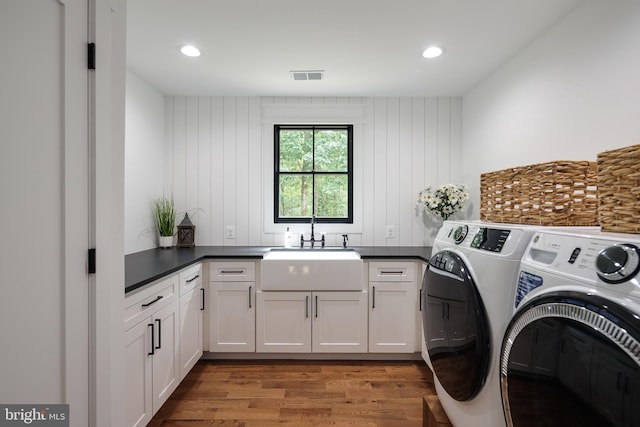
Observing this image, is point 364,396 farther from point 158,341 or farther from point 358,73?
point 358,73

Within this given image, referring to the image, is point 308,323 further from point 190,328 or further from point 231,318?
point 190,328

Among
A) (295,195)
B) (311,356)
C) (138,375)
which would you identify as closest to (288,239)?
(295,195)

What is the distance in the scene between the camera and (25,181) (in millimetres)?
884

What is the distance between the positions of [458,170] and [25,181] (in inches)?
122

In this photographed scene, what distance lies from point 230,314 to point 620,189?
2.45 metres

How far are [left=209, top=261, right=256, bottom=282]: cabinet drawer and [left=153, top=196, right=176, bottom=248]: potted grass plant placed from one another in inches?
25.4

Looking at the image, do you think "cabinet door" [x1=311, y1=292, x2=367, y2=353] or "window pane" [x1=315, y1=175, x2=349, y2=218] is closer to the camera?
"cabinet door" [x1=311, y1=292, x2=367, y2=353]

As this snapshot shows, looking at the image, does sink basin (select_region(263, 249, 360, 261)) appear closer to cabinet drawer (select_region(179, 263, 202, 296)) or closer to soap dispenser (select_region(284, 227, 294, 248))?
soap dispenser (select_region(284, 227, 294, 248))

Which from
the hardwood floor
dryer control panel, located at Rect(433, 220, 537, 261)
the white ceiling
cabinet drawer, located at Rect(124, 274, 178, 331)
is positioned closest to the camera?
dryer control panel, located at Rect(433, 220, 537, 261)

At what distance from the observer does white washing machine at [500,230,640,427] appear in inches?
21.7

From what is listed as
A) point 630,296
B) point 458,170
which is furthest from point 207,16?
point 458,170

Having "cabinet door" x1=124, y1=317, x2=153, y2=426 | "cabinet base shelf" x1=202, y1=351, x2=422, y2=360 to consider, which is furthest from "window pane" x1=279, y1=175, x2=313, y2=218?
"cabinet door" x1=124, y1=317, x2=153, y2=426

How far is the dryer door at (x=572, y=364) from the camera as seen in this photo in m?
0.54

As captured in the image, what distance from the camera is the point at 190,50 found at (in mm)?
2186
